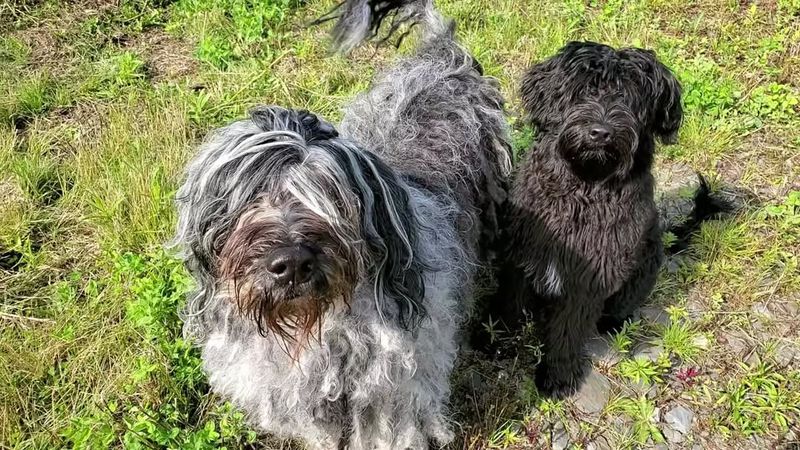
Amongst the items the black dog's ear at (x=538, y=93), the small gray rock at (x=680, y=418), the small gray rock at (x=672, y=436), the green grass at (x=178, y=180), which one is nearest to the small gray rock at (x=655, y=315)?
the green grass at (x=178, y=180)

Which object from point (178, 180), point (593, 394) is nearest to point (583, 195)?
point (593, 394)

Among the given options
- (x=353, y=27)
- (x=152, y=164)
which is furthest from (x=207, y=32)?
(x=353, y=27)

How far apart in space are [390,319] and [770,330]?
99.4 inches

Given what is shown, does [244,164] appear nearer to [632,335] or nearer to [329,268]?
[329,268]

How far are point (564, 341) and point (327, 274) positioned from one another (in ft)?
5.51

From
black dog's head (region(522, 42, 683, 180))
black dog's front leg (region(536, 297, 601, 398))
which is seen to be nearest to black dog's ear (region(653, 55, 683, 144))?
black dog's head (region(522, 42, 683, 180))

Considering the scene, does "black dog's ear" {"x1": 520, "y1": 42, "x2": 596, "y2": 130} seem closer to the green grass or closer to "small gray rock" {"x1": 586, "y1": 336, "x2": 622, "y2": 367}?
the green grass

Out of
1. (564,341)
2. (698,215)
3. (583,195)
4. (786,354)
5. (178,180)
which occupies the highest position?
(583,195)

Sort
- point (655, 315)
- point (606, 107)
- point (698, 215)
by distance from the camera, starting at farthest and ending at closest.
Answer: point (698, 215), point (655, 315), point (606, 107)

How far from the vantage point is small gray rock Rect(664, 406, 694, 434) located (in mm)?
3217

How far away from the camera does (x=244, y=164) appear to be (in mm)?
1936

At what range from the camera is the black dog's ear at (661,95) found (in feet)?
9.18

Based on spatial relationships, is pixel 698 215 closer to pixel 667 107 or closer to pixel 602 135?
pixel 667 107

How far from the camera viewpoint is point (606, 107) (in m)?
2.72
